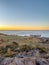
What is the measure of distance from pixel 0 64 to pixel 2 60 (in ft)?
1.57

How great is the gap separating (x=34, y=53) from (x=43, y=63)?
2.75 metres

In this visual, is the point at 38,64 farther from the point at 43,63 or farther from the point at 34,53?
the point at 34,53

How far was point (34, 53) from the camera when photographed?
11914 mm

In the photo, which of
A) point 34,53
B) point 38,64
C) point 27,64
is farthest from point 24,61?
point 34,53

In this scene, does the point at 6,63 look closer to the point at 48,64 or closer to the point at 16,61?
the point at 16,61

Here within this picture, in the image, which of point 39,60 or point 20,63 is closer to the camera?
point 20,63

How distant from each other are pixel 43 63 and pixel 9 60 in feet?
6.31

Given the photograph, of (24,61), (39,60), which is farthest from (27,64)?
(39,60)

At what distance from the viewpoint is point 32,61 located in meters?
9.08

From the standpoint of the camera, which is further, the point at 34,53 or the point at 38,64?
the point at 34,53

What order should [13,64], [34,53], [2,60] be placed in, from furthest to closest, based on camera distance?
[34,53] < [2,60] < [13,64]

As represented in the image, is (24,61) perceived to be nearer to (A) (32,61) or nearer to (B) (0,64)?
(A) (32,61)

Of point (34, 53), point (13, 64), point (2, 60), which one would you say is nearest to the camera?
point (13, 64)

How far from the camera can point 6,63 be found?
350 inches
